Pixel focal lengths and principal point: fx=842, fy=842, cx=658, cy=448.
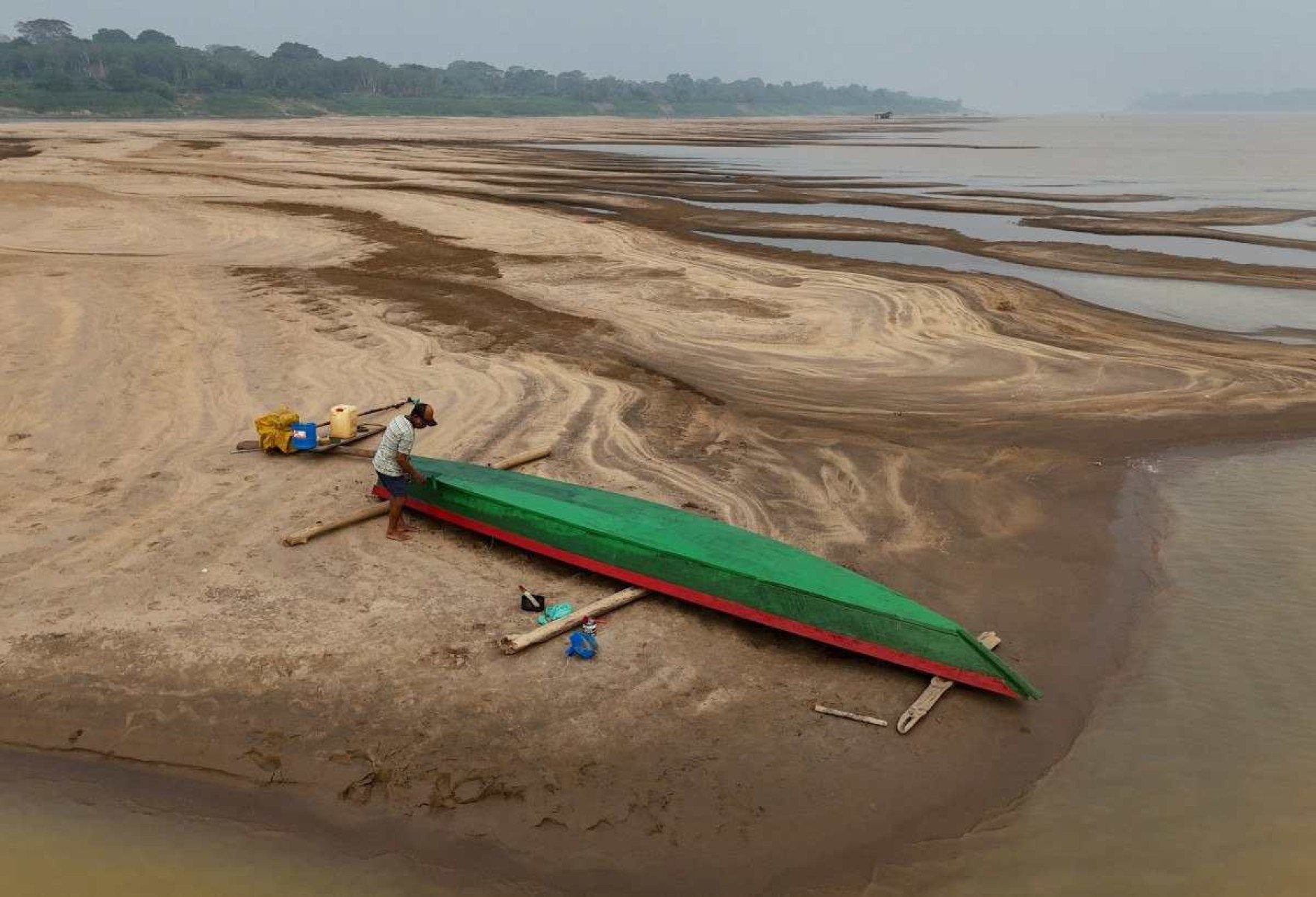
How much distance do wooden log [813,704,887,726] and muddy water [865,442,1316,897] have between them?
101 centimetres

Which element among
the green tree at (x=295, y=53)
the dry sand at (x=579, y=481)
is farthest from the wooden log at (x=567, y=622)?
the green tree at (x=295, y=53)

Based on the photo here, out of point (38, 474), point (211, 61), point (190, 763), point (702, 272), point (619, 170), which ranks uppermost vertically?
point (211, 61)

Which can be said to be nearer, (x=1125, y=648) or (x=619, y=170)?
(x=1125, y=648)

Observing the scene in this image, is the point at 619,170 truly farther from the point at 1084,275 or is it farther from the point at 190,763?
the point at 190,763

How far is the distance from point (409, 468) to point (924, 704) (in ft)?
17.3

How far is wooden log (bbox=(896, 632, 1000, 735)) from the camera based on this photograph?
250 inches

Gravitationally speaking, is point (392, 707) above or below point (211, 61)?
below

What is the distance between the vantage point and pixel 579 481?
10070mm

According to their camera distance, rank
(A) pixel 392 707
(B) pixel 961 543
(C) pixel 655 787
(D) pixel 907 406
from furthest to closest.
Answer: (D) pixel 907 406, (B) pixel 961 543, (A) pixel 392 707, (C) pixel 655 787

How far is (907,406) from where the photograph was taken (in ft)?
43.4

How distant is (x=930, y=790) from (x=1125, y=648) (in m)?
2.96

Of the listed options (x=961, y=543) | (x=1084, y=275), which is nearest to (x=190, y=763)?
(x=961, y=543)

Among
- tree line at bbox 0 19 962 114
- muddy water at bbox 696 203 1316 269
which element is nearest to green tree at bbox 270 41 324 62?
tree line at bbox 0 19 962 114

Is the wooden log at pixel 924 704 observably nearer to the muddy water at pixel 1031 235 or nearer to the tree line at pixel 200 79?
the muddy water at pixel 1031 235
